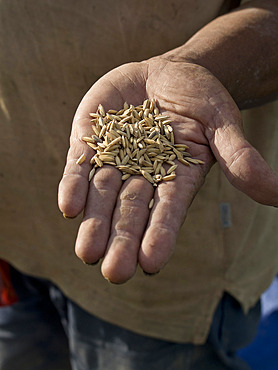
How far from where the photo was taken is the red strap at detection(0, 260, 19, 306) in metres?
1.88

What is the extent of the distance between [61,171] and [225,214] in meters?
0.58

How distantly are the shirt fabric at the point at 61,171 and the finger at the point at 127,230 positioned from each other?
0.47m

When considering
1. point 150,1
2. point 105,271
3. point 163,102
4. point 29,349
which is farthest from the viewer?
point 29,349

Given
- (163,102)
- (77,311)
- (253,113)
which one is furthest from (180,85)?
(77,311)

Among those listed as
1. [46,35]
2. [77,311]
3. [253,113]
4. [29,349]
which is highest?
[46,35]

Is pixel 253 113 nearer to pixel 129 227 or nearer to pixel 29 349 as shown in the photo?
pixel 129 227

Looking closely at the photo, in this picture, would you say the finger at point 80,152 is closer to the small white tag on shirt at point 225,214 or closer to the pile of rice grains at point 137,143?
the pile of rice grains at point 137,143

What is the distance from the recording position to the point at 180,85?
139 centimetres

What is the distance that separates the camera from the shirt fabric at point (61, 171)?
61.3 inches

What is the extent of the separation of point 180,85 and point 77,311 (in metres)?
0.91

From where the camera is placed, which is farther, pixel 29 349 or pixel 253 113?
pixel 29 349

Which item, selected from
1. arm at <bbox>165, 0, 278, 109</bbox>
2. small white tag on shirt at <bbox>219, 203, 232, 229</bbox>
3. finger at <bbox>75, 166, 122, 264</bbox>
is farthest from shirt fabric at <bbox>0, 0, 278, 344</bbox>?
finger at <bbox>75, 166, 122, 264</bbox>

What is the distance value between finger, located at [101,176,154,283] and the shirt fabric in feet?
1.54

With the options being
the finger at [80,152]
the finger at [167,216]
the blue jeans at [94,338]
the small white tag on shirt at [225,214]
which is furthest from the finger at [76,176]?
the blue jeans at [94,338]
